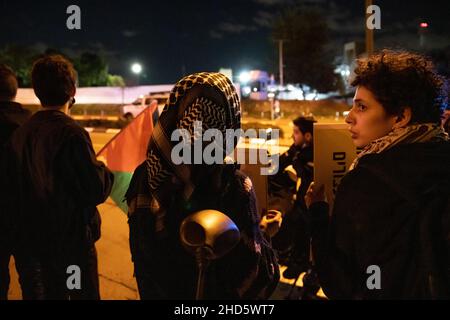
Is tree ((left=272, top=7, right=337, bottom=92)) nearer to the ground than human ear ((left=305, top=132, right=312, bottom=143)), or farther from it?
farther from it

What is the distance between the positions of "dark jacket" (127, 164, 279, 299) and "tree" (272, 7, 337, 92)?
43.0 metres

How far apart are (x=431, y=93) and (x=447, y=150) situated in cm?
24

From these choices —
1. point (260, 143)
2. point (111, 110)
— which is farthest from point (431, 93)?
point (111, 110)

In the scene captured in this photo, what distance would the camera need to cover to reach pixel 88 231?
254 centimetres

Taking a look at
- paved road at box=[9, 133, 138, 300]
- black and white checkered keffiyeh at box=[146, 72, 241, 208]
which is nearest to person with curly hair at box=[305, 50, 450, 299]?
black and white checkered keffiyeh at box=[146, 72, 241, 208]

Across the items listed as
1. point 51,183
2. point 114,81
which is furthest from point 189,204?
point 114,81

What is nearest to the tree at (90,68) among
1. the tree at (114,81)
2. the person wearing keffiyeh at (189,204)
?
the tree at (114,81)

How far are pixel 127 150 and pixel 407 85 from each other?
2.55 m

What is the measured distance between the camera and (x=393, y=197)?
1373mm

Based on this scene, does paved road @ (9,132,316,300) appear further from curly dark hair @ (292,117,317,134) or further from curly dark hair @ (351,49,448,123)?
curly dark hair @ (351,49,448,123)

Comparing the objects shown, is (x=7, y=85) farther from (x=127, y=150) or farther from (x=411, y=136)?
(x=411, y=136)

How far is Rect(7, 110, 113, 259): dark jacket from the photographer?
2.41m

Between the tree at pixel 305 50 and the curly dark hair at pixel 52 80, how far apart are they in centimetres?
4212
